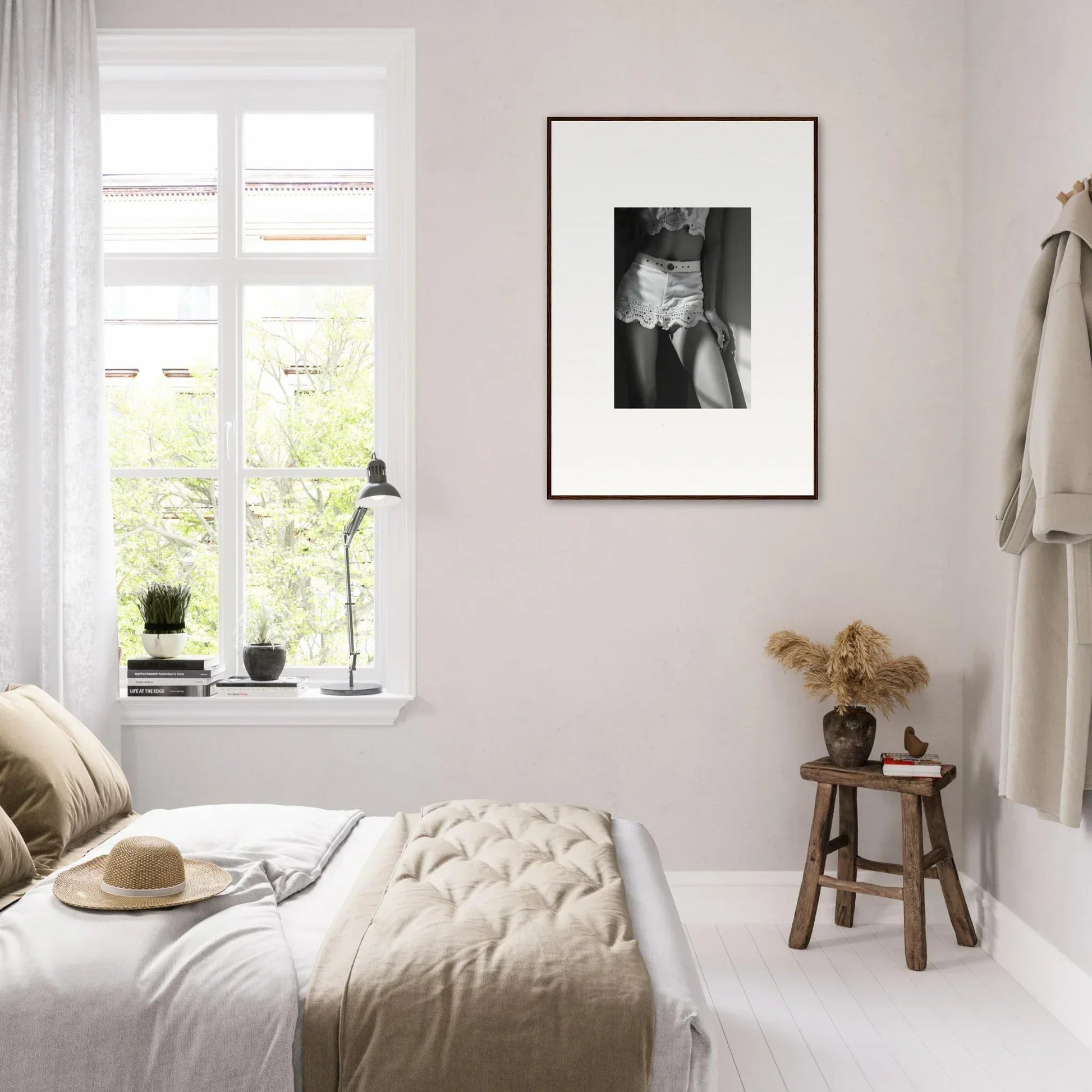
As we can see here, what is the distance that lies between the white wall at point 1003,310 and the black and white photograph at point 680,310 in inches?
26.8

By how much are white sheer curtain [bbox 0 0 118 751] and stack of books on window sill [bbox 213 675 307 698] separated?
33 centimetres

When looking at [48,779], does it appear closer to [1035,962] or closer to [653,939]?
[653,939]

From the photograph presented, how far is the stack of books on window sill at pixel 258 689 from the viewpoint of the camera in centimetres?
303

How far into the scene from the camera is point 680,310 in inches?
121

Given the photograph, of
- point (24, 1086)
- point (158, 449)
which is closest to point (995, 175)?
point (158, 449)

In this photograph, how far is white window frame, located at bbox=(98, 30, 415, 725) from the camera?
3.05 metres

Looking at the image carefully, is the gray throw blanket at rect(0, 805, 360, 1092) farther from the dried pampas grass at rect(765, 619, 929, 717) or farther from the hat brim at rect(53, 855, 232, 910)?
the dried pampas grass at rect(765, 619, 929, 717)

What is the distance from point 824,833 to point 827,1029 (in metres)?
0.58

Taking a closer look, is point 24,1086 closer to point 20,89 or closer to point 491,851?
point 491,851

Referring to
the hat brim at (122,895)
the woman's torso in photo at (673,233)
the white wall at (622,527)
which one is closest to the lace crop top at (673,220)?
the woman's torso in photo at (673,233)

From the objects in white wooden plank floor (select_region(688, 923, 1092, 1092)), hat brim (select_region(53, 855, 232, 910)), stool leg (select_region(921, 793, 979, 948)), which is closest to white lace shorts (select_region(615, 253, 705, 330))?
stool leg (select_region(921, 793, 979, 948))

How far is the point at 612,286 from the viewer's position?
306 cm

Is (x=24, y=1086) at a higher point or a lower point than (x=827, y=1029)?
higher

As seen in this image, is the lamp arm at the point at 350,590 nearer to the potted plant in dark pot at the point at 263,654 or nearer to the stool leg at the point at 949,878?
the potted plant in dark pot at the point at 263,654
